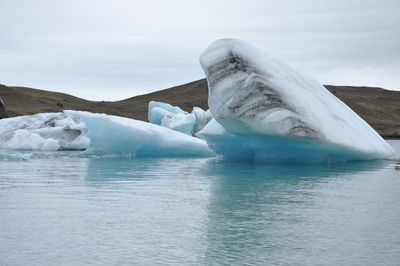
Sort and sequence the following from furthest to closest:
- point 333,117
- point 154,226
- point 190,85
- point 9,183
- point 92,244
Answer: point 190,85 < point 333,117 < point 9,183 < point 154,226 < point 92,244

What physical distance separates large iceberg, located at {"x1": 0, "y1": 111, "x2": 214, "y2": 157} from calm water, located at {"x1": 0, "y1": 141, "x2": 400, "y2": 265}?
22.8 feet

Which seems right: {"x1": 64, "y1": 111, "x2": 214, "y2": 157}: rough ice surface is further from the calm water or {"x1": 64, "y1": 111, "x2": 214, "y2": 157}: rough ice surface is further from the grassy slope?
the grassy slope

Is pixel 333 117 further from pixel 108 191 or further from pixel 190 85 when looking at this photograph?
pixel 190 85

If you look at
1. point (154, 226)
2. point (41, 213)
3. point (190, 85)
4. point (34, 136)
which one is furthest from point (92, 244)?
point (190, 85)

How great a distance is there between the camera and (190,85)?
10131 centimetres

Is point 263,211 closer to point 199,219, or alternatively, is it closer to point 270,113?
point 199,219

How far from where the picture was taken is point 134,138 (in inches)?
959

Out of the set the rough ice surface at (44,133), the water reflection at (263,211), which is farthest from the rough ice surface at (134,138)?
the water reflection at (263,211)

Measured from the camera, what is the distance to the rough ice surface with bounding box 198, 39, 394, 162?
1803 centimetres

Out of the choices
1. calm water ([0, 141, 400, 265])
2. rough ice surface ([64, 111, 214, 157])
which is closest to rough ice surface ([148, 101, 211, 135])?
rough ice surface ([64, 111, 214, 157])

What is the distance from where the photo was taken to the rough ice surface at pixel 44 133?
29.5 m

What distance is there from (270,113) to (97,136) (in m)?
8.35

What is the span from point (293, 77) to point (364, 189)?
7.23 metres

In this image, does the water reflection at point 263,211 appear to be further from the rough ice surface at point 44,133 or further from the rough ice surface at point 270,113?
the rough ice surface at point 44,133
